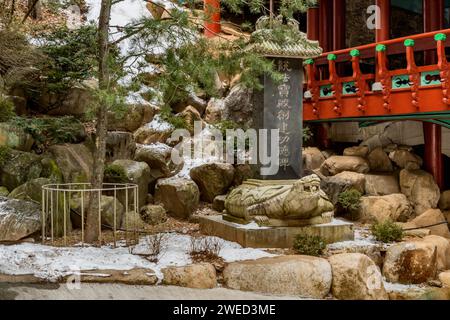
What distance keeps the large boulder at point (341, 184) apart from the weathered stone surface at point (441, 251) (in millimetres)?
3121

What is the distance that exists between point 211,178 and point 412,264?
555cm

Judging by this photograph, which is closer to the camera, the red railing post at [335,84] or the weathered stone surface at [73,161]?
the weathered stone surface at [73,161]

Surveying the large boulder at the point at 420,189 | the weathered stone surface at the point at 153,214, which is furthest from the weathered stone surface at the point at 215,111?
the large boulder at the point at 420,189

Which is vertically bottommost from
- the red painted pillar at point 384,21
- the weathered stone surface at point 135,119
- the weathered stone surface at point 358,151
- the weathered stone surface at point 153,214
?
the weathered stone surface at point 153,214

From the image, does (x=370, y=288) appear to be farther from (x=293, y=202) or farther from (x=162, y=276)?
(x=162, y=276)

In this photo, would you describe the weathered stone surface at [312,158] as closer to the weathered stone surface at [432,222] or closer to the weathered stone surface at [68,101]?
the weathered stone surface at [432,222]

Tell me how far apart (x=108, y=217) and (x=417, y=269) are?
550 centimetres

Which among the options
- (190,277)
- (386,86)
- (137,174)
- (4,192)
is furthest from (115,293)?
(386,86)

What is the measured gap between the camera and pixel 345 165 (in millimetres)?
12992

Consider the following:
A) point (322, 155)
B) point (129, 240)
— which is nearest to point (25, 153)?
point (129, 240)

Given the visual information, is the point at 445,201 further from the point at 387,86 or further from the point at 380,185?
the point at 387,86

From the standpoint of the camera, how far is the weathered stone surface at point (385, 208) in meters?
11.1

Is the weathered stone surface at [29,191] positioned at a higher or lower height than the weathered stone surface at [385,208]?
higher

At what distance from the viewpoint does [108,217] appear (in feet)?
30.0
